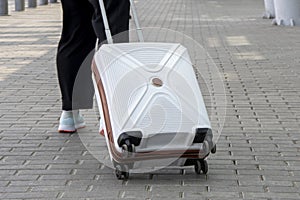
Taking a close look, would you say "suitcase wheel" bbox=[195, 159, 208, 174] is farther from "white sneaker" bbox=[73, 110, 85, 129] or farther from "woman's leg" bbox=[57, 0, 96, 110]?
"white sneaker" bbox=[73, 110, 85, 129]

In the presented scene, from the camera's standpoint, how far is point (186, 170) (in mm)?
4781

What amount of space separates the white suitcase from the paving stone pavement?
185 millimetres

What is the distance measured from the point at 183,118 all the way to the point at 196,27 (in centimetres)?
1123

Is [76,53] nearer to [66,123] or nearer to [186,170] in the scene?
[66,123]

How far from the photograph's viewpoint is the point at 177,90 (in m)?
4.50

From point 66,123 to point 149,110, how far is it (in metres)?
1.56

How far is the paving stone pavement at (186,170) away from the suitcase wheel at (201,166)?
0.15 feet

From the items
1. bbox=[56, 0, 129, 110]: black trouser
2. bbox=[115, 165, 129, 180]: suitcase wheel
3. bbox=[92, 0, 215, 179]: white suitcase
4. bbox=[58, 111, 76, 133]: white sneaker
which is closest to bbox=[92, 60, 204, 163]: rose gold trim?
bbox=[92, 0, 215, 179]: white suitcase

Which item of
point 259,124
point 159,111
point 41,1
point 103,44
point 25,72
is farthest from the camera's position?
point 41,1

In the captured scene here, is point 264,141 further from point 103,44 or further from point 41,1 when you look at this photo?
point 41,1

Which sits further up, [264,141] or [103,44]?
[103,44]

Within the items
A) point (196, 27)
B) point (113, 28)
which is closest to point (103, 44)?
point (113, 28)

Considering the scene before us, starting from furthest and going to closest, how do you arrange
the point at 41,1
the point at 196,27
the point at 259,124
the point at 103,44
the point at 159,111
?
the point at 41,1
the point at 196,27
the point at 259,124
the point at 103,44
the point at 159,111

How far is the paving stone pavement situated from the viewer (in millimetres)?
4426
